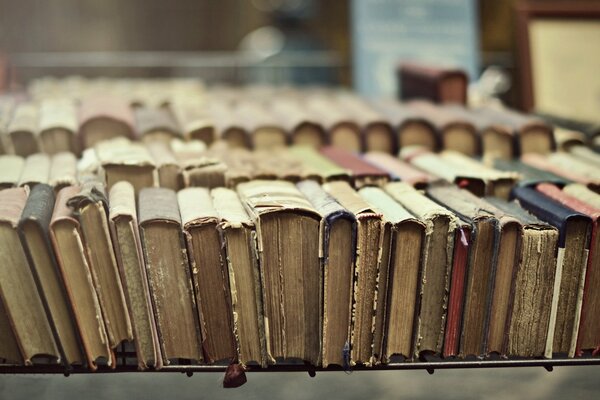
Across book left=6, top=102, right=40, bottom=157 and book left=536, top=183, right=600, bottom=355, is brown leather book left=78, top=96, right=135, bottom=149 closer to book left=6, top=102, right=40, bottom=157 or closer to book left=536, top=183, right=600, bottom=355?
book left=6, top=102, right=40, bottom=157

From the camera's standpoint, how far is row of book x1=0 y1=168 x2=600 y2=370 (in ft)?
4.33

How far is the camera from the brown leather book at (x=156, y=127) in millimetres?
1896

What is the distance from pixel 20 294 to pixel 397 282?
709mm

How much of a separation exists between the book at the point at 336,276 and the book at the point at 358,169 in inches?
9.7

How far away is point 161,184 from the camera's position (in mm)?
1609

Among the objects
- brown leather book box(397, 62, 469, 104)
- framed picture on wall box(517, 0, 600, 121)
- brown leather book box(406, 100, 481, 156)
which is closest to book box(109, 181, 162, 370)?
brown leather book box(406, 100, 481, 156)

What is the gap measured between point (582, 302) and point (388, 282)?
1.29 ft

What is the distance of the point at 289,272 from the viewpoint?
136 cm

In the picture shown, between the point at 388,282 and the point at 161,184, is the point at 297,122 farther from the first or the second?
the point at 388,282

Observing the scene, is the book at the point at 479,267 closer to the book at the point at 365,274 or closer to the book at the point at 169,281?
the book at the point at 365,274

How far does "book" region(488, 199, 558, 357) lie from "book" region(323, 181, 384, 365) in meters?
0.28

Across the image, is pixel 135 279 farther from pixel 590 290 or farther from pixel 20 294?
pixel 590 290

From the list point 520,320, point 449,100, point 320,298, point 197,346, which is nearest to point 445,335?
point 520,320

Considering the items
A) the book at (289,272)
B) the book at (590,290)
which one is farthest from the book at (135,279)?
the book at (590,290)
